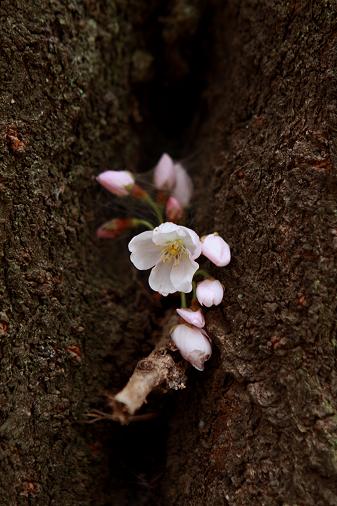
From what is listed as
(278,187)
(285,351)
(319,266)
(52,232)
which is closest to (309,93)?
(278,187)

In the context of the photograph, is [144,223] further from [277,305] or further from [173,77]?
[173,77]

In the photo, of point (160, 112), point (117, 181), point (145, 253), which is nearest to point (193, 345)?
point (145, 253)

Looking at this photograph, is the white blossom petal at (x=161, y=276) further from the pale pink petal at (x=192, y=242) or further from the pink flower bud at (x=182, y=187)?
the pink flower bud at (x=182, y=187)

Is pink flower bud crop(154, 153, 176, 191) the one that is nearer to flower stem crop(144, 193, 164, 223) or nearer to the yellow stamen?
flower stem crop(144, 193, 164, 223)

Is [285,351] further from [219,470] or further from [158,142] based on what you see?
[158,142]

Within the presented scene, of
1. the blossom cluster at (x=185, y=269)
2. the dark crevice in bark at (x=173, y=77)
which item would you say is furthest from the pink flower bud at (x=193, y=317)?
the dark crevice in bark at (x=173, y=77)

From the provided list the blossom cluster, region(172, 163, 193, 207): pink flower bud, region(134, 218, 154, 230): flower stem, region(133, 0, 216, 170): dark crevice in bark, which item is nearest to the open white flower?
the blossom cluster
